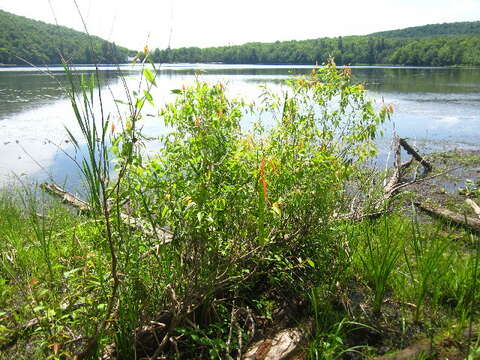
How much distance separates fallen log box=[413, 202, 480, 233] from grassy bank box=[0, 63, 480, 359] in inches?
67.0

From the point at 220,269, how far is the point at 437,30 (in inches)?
6015

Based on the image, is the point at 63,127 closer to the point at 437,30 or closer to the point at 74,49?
the point at 74,49

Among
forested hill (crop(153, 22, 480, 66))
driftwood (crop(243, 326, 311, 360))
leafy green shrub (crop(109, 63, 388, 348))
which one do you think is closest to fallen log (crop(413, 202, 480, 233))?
leafy green shrub (crop(109, 63, 388, 348))

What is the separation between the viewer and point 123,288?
267 cm

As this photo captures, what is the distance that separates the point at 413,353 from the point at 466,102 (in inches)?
815

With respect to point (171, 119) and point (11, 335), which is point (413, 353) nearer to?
point (171, 119)

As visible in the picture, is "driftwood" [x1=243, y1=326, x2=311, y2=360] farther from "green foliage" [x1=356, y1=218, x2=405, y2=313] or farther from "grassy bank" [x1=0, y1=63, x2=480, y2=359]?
"green foliage" [x1=356, y1=218, x2=405, y2=313]

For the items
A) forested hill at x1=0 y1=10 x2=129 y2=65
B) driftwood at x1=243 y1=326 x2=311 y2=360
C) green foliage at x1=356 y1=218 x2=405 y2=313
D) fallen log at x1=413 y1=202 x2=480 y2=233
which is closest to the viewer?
forested hill at x1=0 y1=10 x2=129 y2=65

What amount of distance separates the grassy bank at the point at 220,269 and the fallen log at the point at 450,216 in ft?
5.58

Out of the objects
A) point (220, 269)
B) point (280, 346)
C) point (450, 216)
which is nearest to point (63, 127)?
point (220, 269)

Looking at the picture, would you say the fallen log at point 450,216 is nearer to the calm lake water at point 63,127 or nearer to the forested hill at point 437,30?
the calm lake water at point 63,127

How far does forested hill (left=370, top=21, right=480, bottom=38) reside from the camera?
415ft

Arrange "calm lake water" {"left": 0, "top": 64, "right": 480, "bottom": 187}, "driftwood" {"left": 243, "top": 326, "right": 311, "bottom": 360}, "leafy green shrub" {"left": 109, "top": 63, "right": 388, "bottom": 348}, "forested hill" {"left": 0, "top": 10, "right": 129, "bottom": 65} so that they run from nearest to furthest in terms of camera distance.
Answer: "forested hill" {"left": 0, "top": 10, "right": 129, "bottom": 65}, "leafy green shrub" {"left": 109, "top": 63, "right": 388, "bottom": 348}, "driftwood" {"left": 243, "top": 326, "right": 311, "bottom": 360}, "calm lake water" {"left": 0, "top": 64, "right": 480, "bottom": 187}

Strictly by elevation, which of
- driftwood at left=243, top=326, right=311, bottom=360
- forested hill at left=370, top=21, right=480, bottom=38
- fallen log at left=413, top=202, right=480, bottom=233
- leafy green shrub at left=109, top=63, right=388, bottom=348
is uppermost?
forested hill at left=370, top=21, right=480, bottom=38
